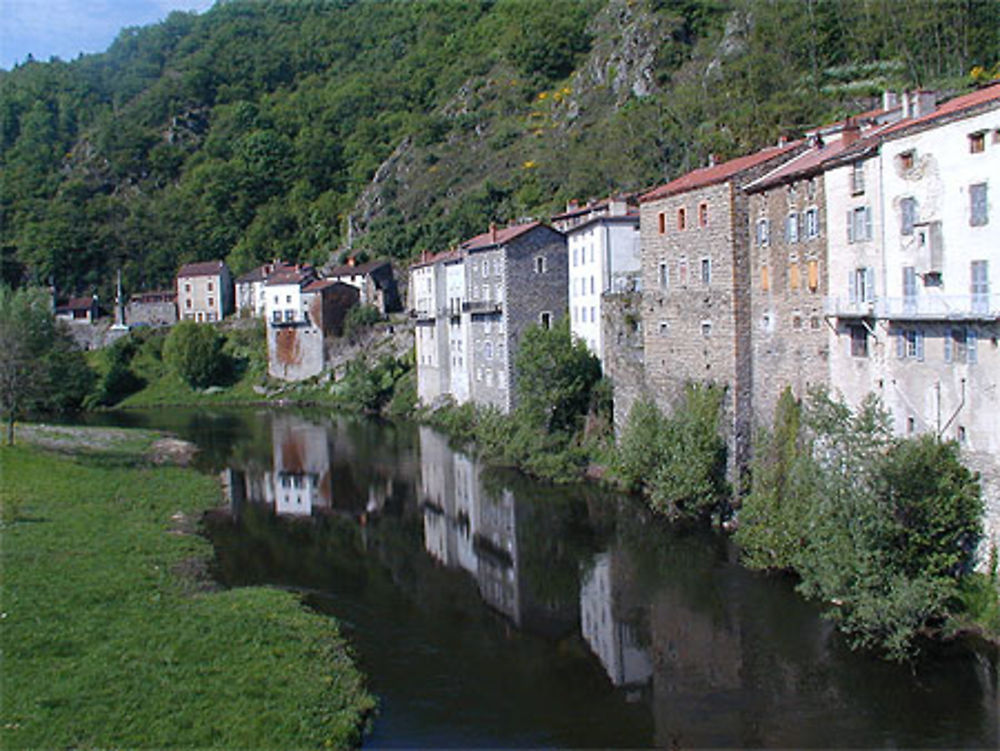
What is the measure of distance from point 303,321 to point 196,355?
970 cm

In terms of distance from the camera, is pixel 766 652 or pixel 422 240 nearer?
pixel 766 652

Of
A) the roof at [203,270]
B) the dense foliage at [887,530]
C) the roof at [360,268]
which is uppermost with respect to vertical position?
the roof at [203,270]

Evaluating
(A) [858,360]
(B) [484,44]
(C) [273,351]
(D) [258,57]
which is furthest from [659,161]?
(D) [258,57]

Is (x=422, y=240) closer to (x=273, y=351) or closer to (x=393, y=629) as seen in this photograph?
(x=273, y=351)

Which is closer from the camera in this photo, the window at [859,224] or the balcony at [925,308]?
the balcony at [925,308]

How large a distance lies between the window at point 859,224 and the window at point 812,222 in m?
1.69

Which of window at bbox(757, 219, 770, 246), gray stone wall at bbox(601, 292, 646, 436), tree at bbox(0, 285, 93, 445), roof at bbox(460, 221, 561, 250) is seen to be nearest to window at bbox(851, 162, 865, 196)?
window at bbox(757, 219, 770, 246)

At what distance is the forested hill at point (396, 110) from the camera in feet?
234

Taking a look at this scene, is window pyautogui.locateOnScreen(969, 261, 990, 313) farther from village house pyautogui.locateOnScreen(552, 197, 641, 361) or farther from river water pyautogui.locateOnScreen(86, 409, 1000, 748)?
village house pyautogui.locateOnScreen(552, 197, 641, 361)

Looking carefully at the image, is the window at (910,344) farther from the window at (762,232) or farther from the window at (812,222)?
the window at (762,232)

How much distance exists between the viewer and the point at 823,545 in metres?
21.5

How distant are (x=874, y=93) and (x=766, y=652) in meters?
53.4

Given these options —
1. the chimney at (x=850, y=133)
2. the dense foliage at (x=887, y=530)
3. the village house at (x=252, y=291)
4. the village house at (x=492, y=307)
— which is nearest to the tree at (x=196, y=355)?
the village house at (x=252, y=291)

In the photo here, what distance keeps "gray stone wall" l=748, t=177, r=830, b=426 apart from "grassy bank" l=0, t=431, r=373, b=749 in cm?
1497
